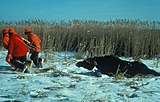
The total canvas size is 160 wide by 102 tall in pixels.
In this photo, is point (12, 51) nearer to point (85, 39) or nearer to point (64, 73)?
point (64, 73)

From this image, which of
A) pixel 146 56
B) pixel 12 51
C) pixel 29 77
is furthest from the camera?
pixel 146 56

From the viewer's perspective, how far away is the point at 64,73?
10328mm

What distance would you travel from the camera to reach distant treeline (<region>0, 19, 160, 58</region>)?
49.8 feet

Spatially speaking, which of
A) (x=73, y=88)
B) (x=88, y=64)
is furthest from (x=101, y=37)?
(x=73, y=88)

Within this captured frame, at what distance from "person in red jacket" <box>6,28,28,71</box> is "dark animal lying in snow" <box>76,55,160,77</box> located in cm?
196

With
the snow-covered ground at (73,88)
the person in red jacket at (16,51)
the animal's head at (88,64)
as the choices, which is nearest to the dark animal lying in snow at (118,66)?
the animal's head at (88,64)

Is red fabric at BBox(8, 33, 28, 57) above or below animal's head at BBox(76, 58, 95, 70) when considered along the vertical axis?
above

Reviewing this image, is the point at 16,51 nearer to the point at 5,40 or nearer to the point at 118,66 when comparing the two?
the point at 5,40

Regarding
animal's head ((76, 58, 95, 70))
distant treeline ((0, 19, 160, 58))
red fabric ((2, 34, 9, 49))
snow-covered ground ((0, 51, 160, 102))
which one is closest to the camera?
snow-covered ground ((0, 51, 160, 102))

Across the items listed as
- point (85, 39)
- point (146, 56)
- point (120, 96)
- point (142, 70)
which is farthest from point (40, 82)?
point (85, 39)

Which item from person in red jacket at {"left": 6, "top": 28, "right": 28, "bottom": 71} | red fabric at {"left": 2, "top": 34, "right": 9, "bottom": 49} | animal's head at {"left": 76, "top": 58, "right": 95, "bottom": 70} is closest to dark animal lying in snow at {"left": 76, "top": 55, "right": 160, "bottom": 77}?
animal's head at {"left": 76, "top": 58, "right": 95, "bottom": 70}

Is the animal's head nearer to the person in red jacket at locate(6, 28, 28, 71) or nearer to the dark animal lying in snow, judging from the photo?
the dark animal lying in snow

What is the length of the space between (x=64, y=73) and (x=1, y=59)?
14.9 feet

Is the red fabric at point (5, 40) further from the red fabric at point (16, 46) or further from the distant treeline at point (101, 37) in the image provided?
the distant treeline at point (101, 37)
